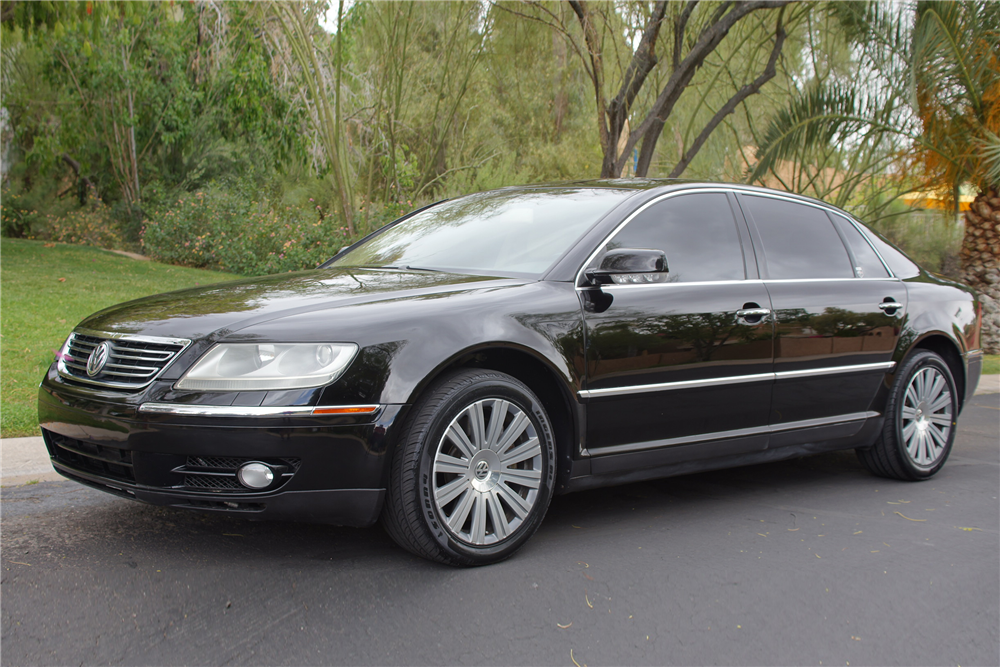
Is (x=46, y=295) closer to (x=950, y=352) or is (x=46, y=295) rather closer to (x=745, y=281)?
(x=745, y=281)

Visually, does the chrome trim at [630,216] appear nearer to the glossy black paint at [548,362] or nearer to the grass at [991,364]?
the glossy black paint at [548,362]

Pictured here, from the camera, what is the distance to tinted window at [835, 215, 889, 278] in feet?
17.1

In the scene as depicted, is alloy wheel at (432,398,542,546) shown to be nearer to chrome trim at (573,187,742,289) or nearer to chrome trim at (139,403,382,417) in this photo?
chrome trim at (139,403,382,417)

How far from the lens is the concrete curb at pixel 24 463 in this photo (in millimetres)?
4590

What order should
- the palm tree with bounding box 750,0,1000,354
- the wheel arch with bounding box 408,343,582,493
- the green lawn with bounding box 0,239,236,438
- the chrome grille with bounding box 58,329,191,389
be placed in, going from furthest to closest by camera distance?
the palm tree with bounding box 750,0,1000,354, the green lawn with bounding box 0,239,236,438, the wheel arch with bounding box 408,343,582,493, the chrome grille with bounding box 58,329,191,389

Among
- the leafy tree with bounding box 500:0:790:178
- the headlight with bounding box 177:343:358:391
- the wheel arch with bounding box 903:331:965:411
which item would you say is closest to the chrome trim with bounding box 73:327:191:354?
the headlight with bounding box 177:343:358:391

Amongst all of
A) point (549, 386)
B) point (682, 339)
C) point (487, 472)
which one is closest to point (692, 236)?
point (682, 339)

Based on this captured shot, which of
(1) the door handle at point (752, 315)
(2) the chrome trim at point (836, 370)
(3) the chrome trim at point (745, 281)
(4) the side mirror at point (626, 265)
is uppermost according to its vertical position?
(4) the side mirror at point (626, 265)

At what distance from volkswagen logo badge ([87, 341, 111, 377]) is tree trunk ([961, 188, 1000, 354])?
12.9 meters

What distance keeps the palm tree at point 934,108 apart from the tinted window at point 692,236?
8.25m

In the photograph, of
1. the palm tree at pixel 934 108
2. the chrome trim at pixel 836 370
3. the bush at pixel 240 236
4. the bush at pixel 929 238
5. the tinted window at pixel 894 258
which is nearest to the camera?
the chrome trim at pixel 836 370

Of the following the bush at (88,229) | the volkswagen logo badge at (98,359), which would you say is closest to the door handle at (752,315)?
the volkswagen logo badge at (98,359)

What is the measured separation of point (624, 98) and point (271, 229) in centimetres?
810

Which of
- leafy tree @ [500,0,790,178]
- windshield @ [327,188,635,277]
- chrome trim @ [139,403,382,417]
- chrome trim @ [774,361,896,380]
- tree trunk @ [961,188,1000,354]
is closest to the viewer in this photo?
chrome trim @ [139,403,382,417]
